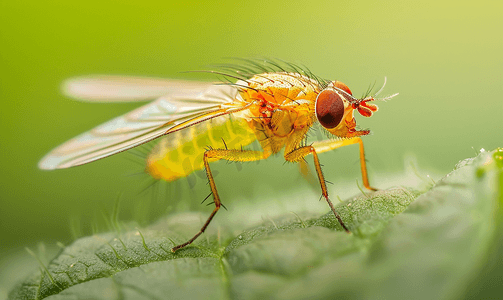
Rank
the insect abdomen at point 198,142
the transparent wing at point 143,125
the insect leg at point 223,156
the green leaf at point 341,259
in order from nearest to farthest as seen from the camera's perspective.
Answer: the green leaf at point 341,259, the transparent wing at point 143,125, the insect leg at point 223,156, the insect abdomen at point 198,142

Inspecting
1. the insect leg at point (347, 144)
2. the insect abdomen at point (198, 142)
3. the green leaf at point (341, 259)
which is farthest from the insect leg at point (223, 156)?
the green leaf at point (341, 259)

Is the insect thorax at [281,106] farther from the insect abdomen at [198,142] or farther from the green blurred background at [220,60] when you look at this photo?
the green blurred background at [220,60]

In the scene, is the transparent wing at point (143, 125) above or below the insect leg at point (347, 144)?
above

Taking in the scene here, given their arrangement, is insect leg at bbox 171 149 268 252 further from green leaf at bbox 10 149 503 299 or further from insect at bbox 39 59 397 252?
green leaf at bbox 10 149 503 299

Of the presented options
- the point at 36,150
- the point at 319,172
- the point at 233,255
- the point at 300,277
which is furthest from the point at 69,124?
the point at 300,277

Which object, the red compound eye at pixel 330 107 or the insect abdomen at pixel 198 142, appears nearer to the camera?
the red compound eye at pixel 330 107

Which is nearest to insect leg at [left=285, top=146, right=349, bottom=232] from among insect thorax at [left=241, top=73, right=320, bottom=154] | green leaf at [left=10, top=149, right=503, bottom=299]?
insect thorax at [left=241, top=73, right=320, bottom=154]

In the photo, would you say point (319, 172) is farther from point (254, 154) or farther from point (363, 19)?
point (363, 19)
